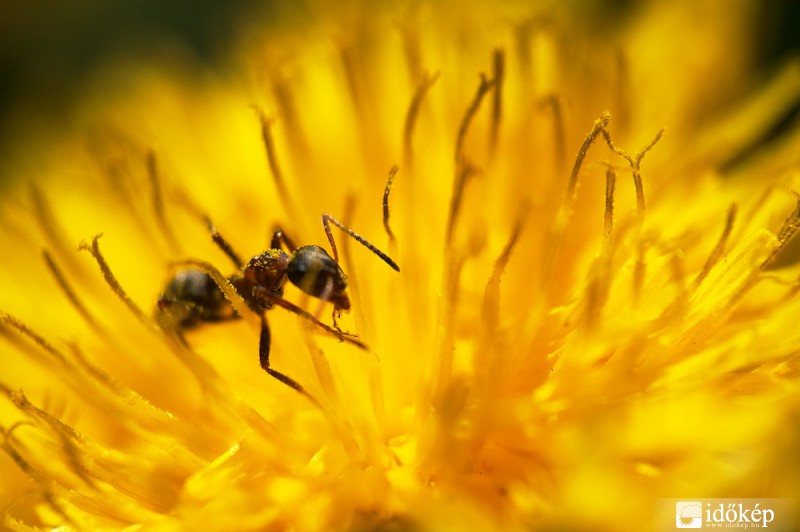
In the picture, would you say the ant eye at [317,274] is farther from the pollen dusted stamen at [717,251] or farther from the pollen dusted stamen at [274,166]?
the pollen dusted stamen at [717,251]

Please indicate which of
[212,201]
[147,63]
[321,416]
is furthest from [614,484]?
[147,63]

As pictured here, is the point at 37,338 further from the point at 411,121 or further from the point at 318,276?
the point at 411,121

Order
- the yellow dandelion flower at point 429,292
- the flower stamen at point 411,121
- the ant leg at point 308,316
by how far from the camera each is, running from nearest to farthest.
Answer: the yellow dandelion flower at point 429,292 < the ant leg at point 308,316 < the flower stamen at point 411,121

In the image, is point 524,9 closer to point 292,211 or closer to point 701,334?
point 292,211

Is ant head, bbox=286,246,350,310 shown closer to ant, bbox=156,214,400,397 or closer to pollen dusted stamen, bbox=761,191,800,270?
ant, bbox=156,214,400,397

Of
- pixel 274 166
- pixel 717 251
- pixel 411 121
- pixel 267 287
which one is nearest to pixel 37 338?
pixel 267 287

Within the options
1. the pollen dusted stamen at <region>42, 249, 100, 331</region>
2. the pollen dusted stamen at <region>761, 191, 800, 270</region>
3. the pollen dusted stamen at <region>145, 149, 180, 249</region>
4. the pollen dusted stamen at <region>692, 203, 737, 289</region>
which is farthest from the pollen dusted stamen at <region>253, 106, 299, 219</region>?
the pollen dusted stamen at <region>761, 191, 800, 270</region>

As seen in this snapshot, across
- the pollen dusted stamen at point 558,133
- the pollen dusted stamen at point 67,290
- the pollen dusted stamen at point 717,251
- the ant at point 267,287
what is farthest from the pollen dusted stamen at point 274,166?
the pollen dusted stamen at point 717,251

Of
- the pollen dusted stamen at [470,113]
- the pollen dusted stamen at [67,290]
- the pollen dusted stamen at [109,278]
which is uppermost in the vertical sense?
the pollen dusted stamen at [470,113]
